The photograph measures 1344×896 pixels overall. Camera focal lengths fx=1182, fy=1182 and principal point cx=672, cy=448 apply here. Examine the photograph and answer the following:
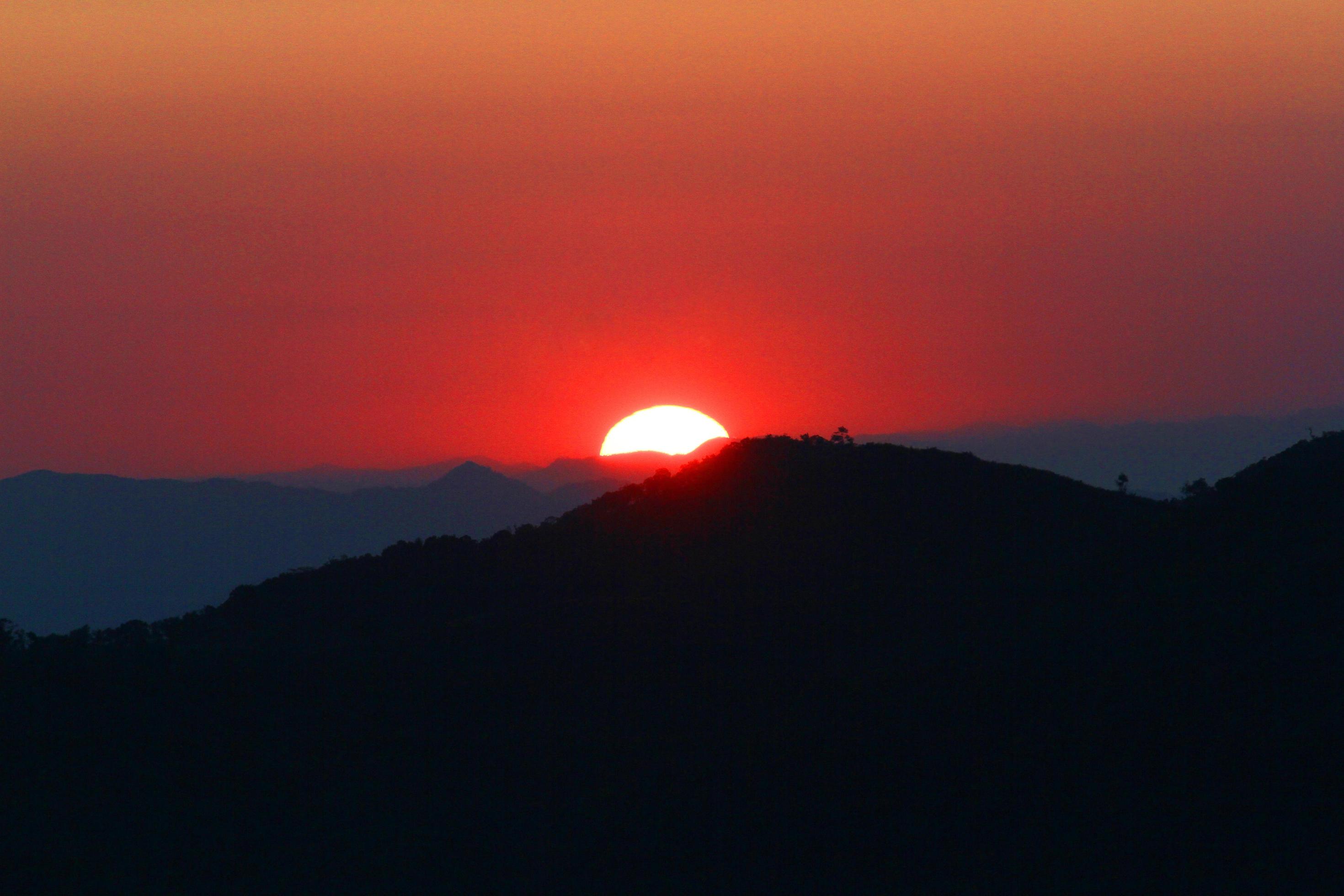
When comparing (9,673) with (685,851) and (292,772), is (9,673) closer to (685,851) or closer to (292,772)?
(292,772)

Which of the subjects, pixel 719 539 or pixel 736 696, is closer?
pixel 736 696

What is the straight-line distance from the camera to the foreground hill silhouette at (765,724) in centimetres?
2770

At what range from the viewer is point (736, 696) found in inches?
1395

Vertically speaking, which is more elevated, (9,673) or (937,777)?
(9,673)

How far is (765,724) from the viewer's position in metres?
33.2

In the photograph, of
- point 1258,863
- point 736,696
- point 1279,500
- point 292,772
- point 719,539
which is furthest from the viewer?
point 719,539

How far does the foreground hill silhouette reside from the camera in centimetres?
2770

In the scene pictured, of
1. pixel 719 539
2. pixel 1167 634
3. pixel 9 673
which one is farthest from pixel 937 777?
pixel 9 673

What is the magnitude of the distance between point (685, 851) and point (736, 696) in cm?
758

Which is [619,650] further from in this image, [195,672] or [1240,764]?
[1240,764]

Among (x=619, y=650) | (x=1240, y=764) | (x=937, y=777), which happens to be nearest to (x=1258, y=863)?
(x=1240, y=764)

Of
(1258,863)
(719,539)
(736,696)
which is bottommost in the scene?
(1258,863)

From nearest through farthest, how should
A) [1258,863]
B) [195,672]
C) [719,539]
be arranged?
1. [1258,863]
2. [195,672]
3. [719,539]

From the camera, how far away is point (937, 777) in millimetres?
29484
